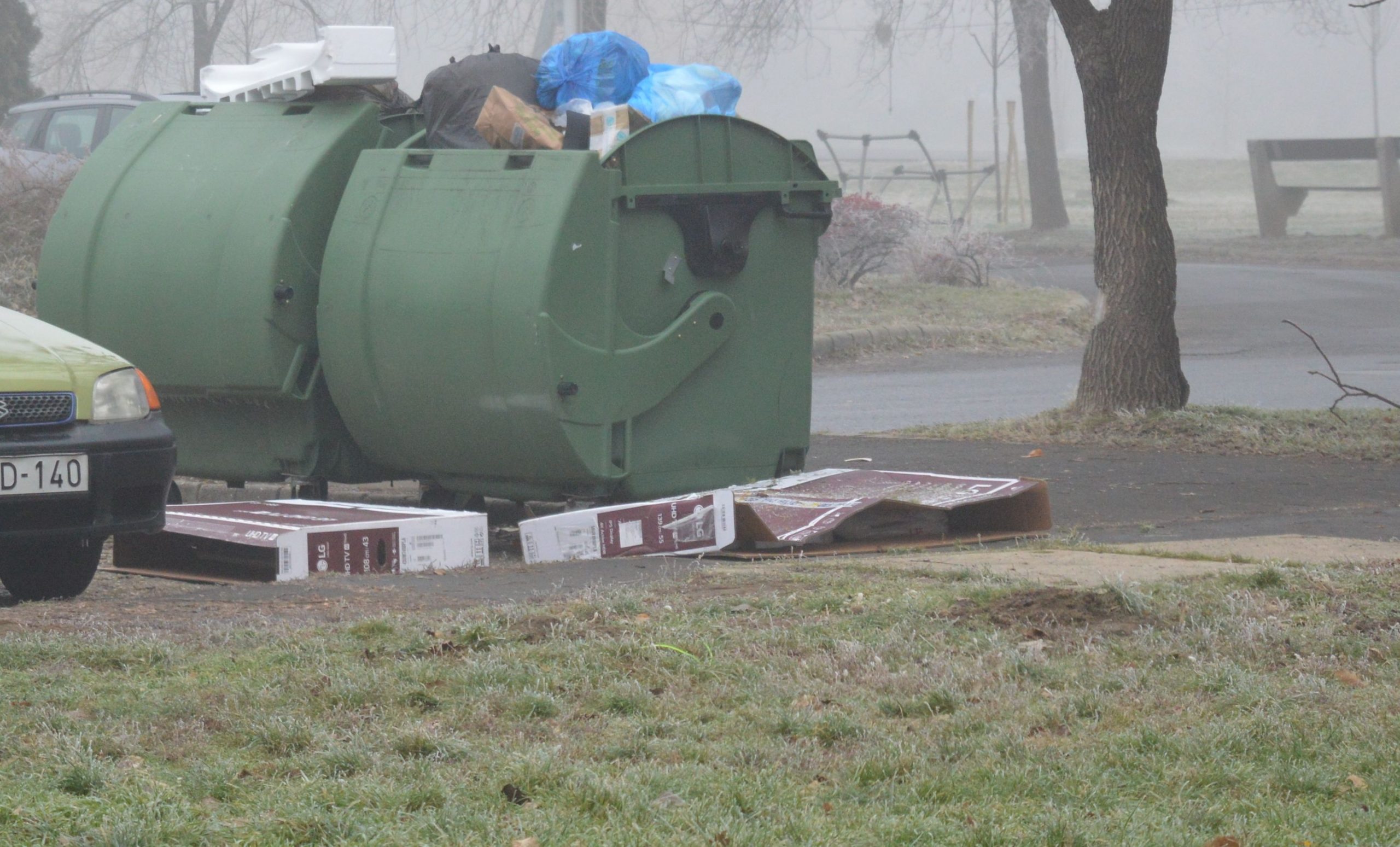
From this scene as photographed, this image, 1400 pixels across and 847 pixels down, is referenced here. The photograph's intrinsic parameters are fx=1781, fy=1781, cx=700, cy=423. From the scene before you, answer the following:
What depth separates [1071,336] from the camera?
17.9m

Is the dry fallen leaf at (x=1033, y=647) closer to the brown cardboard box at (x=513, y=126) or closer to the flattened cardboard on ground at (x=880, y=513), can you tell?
the flattened cardboard on ground at (x=880, y=513)

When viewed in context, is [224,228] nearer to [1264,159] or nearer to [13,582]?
[13,582]

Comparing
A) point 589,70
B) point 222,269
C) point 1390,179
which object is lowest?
point 222,269

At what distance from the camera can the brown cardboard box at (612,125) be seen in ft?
24.0

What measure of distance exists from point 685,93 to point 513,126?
86cm

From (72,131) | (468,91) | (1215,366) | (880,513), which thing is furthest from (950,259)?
(880,513)

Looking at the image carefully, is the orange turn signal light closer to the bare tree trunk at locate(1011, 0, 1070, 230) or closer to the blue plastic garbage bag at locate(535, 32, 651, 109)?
the blue plastic garbage bag at locate(535, 32, 651, 109)

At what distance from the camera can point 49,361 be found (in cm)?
553

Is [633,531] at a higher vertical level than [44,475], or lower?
lower

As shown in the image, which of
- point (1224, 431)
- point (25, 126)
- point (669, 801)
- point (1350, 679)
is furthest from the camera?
point (25, 126)

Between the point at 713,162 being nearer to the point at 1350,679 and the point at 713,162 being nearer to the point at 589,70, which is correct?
the point at 589,70

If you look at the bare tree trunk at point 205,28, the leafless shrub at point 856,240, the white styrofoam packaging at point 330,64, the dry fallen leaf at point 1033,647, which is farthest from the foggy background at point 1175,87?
the dry fallen leaf at point 1033,647

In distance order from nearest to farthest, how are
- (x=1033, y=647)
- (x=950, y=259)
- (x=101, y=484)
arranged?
(x=1033, y=647) → (x=101, y=484) → (x=950, y=259)

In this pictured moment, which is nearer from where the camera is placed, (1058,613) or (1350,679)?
(1350,679)
